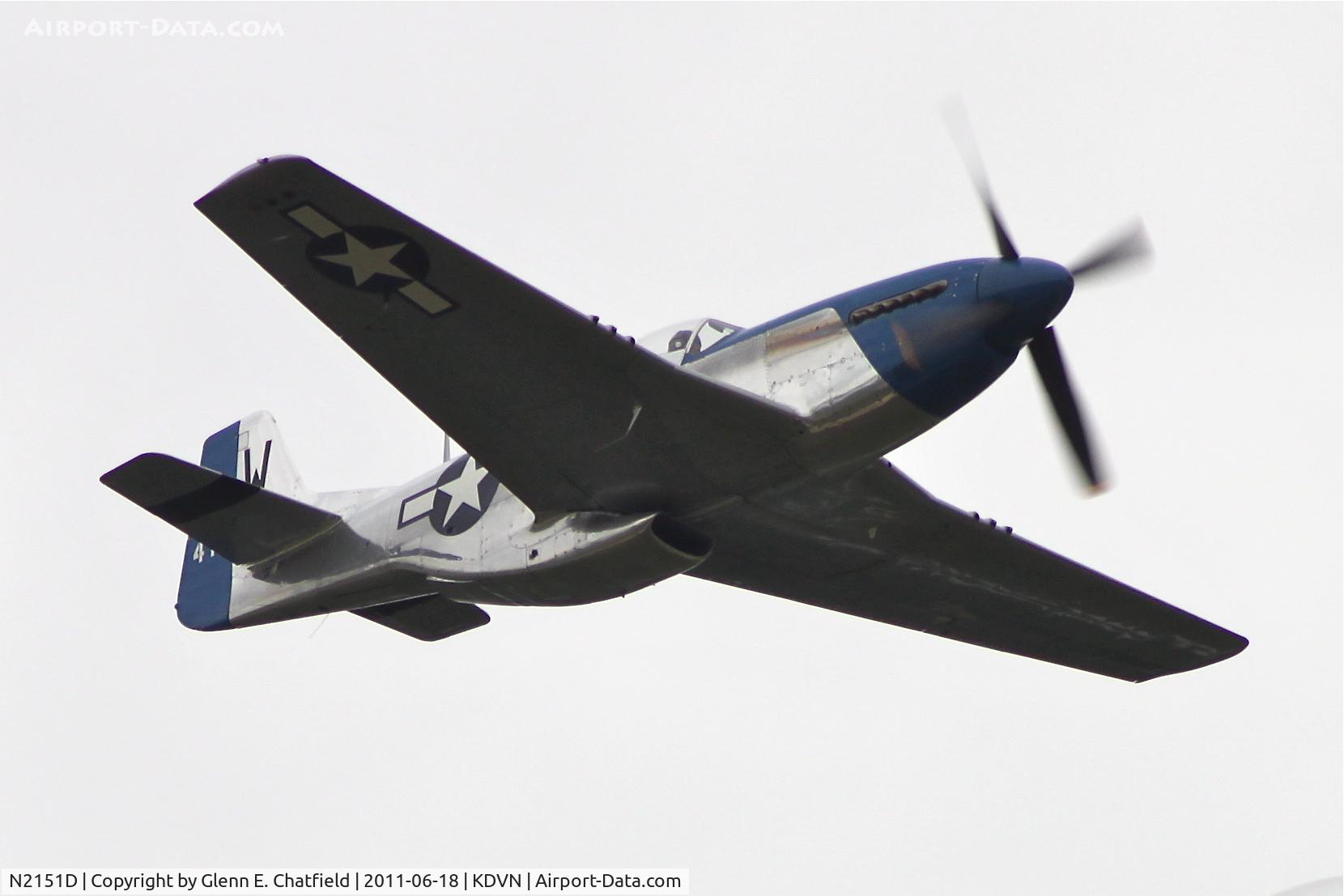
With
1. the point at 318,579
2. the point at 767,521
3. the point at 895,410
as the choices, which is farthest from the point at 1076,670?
the point at 318,579

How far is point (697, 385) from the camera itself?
1681 centimetres

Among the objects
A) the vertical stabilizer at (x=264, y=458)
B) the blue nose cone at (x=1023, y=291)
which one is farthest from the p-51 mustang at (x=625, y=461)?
the vertical stabilizer at (x=264, y=458)

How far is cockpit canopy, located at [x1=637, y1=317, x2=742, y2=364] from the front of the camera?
17922 mm

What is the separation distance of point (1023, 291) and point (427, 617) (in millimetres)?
8210

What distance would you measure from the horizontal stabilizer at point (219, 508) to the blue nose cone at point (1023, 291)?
7778mm

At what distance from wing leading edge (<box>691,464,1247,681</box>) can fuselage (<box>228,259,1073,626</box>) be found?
38.0 inches

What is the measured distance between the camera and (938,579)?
68.2ft

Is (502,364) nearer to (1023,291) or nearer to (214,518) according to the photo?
(1023,291)

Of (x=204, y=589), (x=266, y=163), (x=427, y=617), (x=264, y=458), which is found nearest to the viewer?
(x=266, y=163)

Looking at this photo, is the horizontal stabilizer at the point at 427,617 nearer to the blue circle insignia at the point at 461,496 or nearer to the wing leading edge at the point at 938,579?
the blue circle insignia at the point at 461,496

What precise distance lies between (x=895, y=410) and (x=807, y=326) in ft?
3.73

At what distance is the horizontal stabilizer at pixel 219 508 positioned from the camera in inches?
765

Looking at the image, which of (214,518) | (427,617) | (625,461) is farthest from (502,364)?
(427,617)

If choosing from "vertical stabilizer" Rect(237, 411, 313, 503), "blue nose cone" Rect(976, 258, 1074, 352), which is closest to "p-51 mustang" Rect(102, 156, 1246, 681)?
"blue nose cone" Rect(976, 258, 1074, 352)
